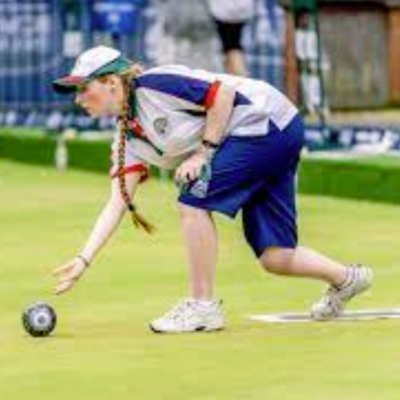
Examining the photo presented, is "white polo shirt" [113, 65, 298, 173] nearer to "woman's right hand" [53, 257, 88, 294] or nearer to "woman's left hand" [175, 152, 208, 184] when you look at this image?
"woman's left hand" [175, 152, 208, 184]

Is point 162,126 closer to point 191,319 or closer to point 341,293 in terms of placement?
point 191,319

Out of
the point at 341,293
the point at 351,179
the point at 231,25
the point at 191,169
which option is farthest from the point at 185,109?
the point at 231,25

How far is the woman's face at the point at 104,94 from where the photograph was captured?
7.96 meters

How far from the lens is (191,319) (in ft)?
26.4

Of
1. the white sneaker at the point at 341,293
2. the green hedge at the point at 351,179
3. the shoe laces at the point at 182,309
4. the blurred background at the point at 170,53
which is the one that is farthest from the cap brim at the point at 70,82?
the blurred background at the point at 170,53

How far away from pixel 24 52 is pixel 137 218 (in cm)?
968

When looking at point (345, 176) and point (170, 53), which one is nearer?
point (345, 176)

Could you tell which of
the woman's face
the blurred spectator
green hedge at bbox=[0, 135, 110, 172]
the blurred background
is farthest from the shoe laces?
green hedge at bbox=[0, 135, 110, 172]

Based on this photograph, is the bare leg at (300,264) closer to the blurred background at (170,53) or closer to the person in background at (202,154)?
the person in background at (202,154)

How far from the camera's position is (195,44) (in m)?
15.6

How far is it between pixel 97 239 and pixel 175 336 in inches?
17.4

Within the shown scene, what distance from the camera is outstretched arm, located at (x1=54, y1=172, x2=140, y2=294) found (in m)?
7.96

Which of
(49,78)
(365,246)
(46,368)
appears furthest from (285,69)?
(46,368)

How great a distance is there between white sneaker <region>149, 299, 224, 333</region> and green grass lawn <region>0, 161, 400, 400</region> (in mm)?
68
